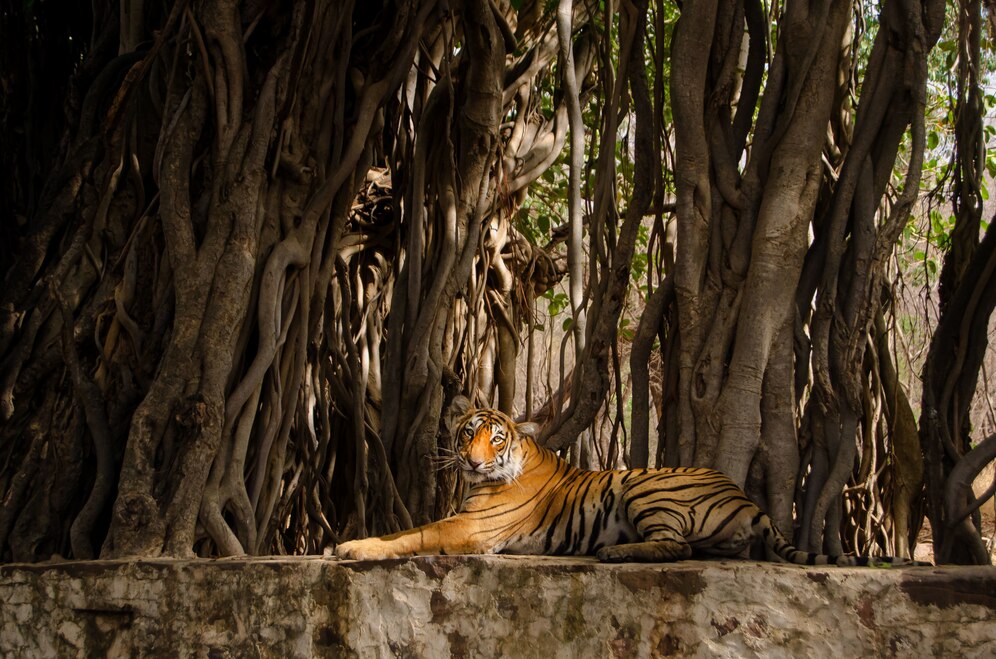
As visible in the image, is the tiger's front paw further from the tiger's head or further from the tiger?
the tiger's head

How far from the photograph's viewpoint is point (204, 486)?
3672 mm

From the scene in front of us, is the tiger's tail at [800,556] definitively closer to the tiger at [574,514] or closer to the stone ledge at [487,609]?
the tiger at [574,514]

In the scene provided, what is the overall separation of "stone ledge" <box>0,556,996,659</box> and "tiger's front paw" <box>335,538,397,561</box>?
11cm

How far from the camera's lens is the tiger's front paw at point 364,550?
286 cm

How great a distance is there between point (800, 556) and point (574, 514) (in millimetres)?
732

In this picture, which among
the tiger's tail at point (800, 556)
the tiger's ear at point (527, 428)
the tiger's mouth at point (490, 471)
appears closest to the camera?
the tiger's tail at point (800, 556)

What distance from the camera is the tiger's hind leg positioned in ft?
8.37

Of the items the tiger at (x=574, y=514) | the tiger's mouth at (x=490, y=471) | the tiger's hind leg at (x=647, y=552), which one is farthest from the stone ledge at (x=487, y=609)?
the tiger's mouth at (x=490, y=471)

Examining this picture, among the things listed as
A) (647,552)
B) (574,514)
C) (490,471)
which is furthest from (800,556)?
(490,471)

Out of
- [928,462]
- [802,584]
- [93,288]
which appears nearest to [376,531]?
[93,288]

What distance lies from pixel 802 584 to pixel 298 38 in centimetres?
307

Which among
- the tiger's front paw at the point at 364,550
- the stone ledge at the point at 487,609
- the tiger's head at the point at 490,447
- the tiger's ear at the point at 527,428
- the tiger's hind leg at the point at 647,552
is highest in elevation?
the tiger's ear at the point at 527,428

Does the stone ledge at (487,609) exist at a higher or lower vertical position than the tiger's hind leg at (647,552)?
lower

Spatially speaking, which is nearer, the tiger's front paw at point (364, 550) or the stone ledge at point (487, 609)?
the stone ledge at point (487, 609)
